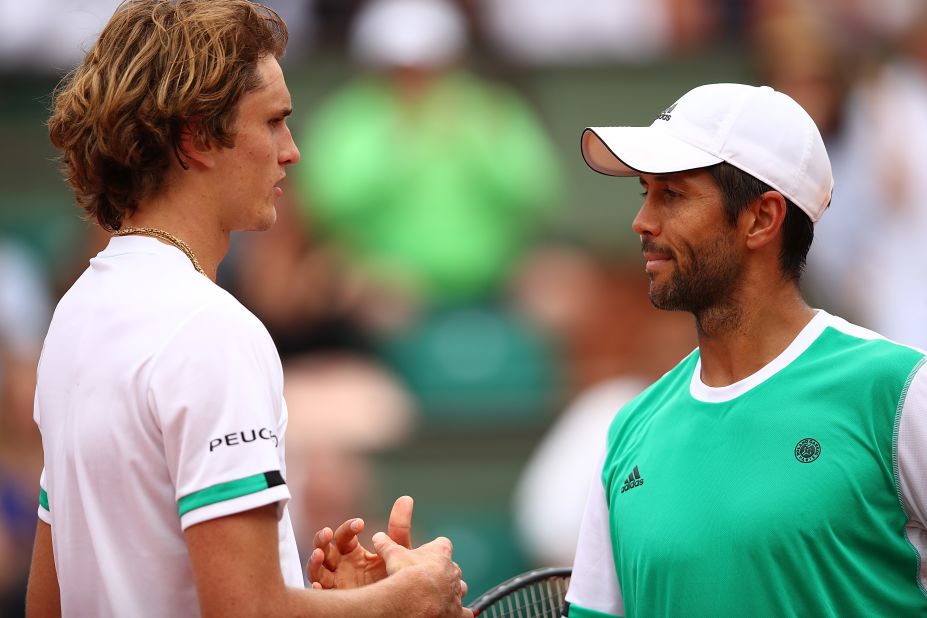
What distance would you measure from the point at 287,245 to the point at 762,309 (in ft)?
14.2

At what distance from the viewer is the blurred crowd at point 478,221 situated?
6.68 m

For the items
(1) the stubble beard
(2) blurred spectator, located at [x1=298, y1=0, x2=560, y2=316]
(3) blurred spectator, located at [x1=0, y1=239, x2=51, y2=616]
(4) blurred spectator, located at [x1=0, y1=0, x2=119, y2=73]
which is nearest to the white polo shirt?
(1) the stubble beard

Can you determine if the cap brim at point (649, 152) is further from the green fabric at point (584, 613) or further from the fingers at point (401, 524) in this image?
the green fabric at point (584, 613)

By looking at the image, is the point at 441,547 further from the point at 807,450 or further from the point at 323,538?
the point at 807,450

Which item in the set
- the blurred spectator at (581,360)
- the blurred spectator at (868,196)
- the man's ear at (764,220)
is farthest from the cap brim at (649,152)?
the blurred spectator at (868,196)

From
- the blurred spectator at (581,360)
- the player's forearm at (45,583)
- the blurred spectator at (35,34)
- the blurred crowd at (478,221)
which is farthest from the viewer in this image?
the blurred spectator at (35,34)

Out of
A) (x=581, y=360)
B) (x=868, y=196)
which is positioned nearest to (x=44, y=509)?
(x=581, y=360)

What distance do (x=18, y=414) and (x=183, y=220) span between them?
165 inches

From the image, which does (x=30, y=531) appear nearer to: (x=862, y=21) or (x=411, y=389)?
(x=411, y=389)

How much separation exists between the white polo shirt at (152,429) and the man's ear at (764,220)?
3.47ft

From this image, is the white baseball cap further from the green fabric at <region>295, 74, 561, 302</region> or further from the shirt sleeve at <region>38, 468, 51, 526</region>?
the green fabric at <region>295, 74, 561, 302</region>

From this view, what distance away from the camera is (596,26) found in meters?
7.78

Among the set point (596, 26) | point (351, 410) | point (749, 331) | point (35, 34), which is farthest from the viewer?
point (596, 26)

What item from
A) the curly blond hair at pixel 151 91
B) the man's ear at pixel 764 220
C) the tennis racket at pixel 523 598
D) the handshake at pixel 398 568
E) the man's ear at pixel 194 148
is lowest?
the tennis racket at pixel 523 598
